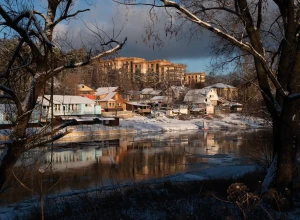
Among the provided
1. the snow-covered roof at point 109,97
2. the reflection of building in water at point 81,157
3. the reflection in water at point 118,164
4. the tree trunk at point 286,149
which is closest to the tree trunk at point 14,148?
the tree trunk at point 286,149

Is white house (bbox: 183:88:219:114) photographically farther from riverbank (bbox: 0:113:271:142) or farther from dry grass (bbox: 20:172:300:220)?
dry grass (bbox: 20:172:300:220)

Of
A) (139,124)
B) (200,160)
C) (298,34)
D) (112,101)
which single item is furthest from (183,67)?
(298,34)

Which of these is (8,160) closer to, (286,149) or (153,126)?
(286,149)

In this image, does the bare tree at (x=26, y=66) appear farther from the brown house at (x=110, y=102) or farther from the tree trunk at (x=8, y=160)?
the brown house at (x=110, y=102)

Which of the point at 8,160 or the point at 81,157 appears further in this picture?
the point at 81,157

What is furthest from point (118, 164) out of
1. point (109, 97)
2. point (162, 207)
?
point (109, 97)

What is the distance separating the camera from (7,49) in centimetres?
638

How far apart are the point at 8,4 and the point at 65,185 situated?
12.0 meters

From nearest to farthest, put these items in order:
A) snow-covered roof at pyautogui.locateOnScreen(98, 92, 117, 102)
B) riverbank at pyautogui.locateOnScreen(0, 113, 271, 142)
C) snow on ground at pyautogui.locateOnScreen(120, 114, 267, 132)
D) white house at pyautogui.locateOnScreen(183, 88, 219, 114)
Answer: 1. riverbank at pyautogui.locateOnScreen(0, 113, 271, 142)
2. snow on ground at pyautogui.locateOnScreen(120, 114, 267, 132)
3. snow-covered roof at pyautogui.locateOnScreen(98, 92, 117, 102)
4. white house at pyautogui.locateOnScreen(183, 88, 219, 114)

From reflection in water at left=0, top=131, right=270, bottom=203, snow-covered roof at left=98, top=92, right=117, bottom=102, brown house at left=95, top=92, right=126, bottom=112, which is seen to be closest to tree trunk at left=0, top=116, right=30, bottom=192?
reflection in water at left=0, top=131, right=270, bottom=203

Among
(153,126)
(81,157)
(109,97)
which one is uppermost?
(109,97)

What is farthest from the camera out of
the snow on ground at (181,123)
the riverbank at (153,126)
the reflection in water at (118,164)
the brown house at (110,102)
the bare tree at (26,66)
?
the brown house at (110,102)

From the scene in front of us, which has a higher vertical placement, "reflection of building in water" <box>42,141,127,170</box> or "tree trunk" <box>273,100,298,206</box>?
"tree trunk" <box>273,100,298,206</box>

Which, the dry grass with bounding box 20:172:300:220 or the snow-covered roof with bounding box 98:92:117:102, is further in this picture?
the snow-covered roof with bounding box 98:92:117:102
